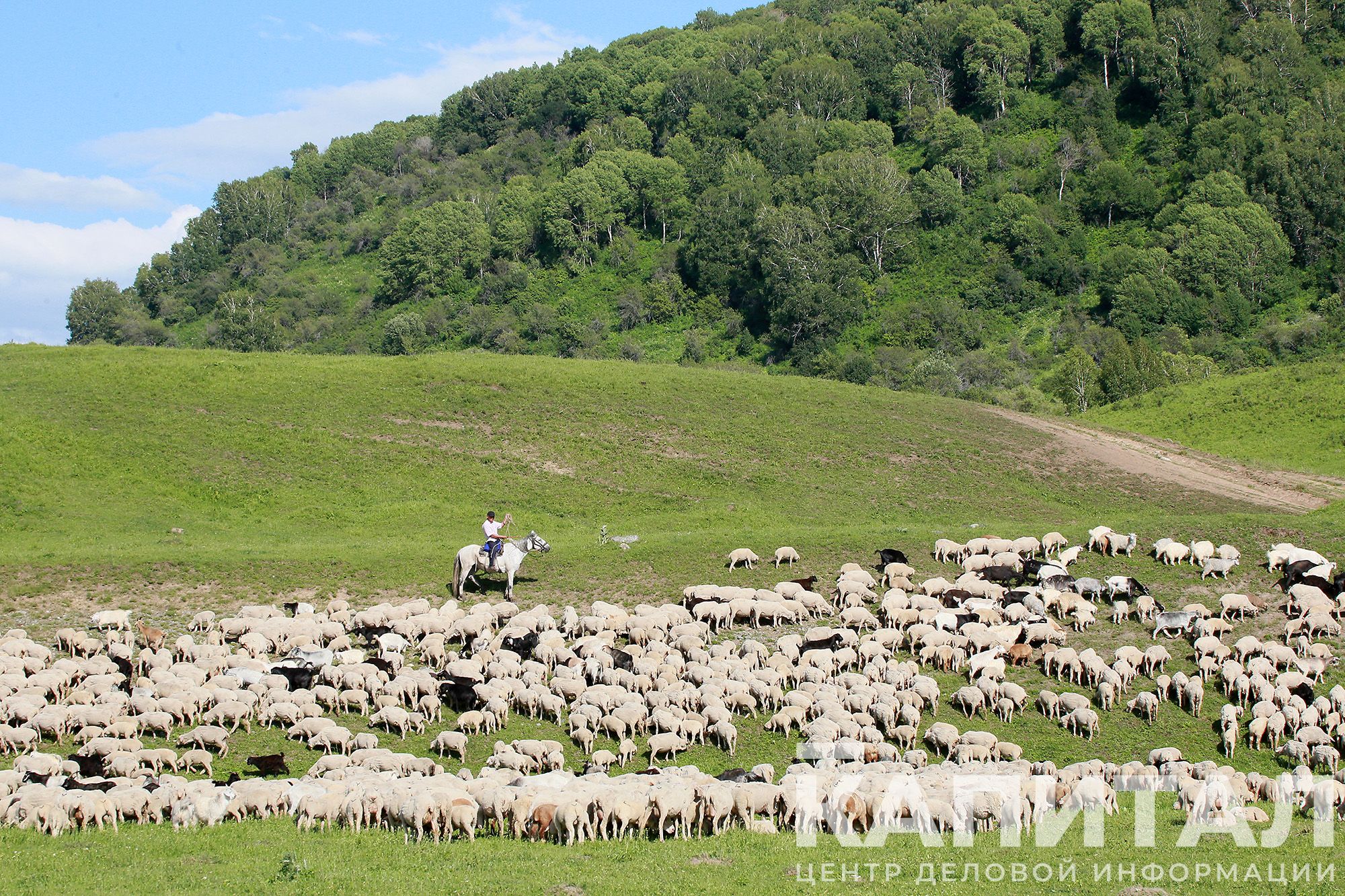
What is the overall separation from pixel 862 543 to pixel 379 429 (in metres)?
23.6

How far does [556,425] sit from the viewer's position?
52.3 metres

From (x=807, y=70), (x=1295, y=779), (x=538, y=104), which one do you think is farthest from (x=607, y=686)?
(x=538, y=104)

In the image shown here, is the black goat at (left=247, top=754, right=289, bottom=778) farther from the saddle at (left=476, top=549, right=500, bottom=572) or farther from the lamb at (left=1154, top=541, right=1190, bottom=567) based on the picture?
the lamb at (left=1154, top=541, right=1190, bottom=567)

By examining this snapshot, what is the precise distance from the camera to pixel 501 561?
33719mm

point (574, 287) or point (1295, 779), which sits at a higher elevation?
point (574, 287)

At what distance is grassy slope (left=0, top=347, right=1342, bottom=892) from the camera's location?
32281 millimetres

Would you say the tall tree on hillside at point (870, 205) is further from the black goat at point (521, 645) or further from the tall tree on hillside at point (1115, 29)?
the black goat at point (521, 645)

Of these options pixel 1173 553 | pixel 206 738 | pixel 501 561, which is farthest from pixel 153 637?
pixel 1173 553

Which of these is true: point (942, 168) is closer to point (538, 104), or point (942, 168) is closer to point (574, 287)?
point (574, 287)

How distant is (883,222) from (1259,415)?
6116cm

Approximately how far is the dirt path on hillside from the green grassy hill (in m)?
1.64

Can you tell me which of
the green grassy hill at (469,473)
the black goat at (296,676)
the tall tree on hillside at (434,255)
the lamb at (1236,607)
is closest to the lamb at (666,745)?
the black goat at (296,676)

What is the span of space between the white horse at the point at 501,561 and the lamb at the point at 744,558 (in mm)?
5599

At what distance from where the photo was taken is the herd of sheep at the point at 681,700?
61.1 feet
